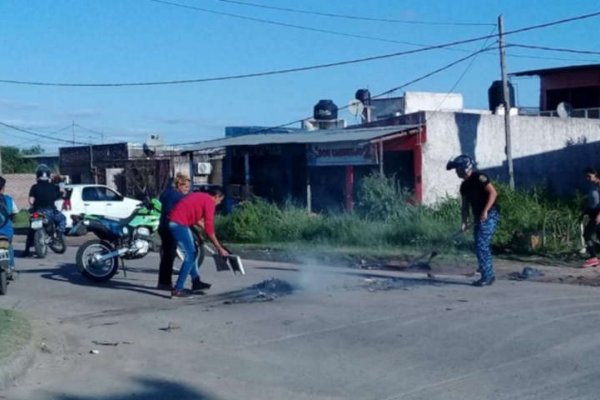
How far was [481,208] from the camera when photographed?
14219 mm

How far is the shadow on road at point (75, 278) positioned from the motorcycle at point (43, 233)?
65.6 inches

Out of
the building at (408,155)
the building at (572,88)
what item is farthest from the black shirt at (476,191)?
the building at (572,88)

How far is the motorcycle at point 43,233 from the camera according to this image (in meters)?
20.1

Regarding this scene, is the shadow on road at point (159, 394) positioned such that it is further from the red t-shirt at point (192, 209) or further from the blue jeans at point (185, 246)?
the red t-shirt at point (192, 209)

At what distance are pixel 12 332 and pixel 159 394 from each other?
8.63 feet

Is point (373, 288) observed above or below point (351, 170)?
below

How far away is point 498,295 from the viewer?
43.6ft

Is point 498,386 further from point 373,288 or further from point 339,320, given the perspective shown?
point 373,288

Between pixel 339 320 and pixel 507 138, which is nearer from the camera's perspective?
pixel 339 320

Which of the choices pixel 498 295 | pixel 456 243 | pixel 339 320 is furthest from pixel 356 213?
pixel 339 320

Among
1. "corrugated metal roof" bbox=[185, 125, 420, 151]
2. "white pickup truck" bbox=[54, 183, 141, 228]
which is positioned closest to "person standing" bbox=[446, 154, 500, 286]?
"corrugated metal roof" bbox=[185, 125, 420, 151]

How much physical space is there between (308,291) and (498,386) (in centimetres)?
617

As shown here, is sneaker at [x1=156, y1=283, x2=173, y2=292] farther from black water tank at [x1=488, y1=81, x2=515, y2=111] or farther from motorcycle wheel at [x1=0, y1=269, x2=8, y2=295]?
black water tank at [x1=488, y1=81, x2=515, y2=111]

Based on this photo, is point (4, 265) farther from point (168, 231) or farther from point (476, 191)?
point (476, 191)
